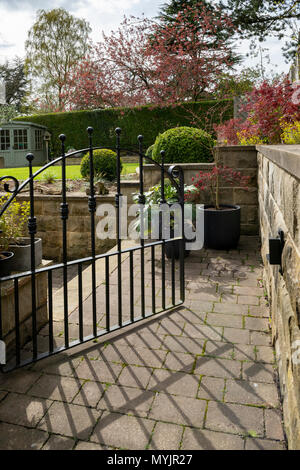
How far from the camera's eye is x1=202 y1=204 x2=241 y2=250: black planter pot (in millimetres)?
4582

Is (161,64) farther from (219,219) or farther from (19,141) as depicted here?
(219,219)

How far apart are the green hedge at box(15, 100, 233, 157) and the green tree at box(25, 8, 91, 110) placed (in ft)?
28.6

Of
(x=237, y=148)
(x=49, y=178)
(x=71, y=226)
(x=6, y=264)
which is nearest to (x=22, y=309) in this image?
(x=6, y=264)

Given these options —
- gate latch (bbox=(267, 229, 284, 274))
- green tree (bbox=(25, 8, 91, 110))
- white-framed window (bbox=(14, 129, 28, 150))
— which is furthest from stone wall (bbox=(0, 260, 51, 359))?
green tree (bbox=(25, 8, 91, 110))

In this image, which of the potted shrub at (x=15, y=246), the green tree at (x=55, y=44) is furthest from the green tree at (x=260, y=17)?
the green tree at (x=55, y=44)

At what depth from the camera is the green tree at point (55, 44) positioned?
2384 centimetres

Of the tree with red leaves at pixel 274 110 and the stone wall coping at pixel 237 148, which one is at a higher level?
the tree with red leaves at pixel 274 110

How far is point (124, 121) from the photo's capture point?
14445mm

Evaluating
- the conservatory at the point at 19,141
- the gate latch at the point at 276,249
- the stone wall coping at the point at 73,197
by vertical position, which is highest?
the conservatory at the point at 19,141

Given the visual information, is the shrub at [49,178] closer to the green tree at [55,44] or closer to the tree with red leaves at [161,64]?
the tree with red leaves at [161,64]

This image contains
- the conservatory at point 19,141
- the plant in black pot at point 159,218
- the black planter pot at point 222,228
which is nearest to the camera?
the plant in black pot at point 159,218

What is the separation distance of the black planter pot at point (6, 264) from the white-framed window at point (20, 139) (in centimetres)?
1589

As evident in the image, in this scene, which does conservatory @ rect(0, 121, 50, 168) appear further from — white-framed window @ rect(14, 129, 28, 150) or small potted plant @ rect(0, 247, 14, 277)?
small potted plant @ rect(0, 247, 14, 277)

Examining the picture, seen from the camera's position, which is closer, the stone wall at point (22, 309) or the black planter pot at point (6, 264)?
the stone wall at point (22, 309)
